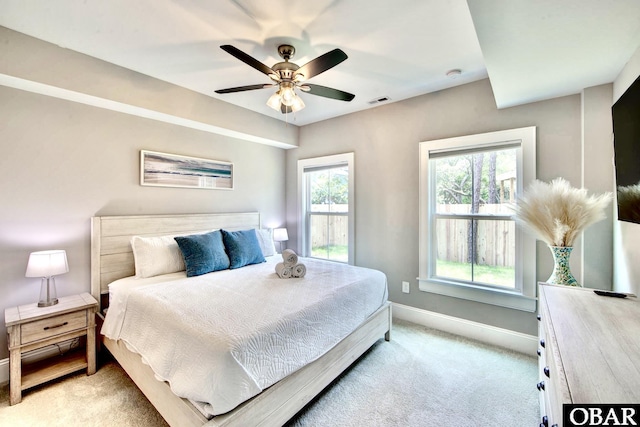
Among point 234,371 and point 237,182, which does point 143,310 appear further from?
point 237,182

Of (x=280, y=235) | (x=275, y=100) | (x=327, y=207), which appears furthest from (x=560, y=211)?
(x=280, y=235)

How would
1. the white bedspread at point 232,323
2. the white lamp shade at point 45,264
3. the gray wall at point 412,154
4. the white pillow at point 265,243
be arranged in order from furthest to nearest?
the white pillow at point 265,243 → the gray wall at point 412,154 → the white lamp shade at point 45,264 → the white bedspread at point 232,323

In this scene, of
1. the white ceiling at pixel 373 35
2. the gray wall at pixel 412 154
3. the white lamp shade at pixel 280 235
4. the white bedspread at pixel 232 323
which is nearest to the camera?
the white bedspread at pixel 232 323

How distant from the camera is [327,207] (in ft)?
13.5

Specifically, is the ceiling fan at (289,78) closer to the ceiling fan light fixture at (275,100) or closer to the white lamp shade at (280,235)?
the ceiling fan light fixture at (275,100)

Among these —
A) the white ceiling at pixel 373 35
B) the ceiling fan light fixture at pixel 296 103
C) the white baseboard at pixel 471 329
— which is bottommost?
the white baseboard at pixel 471 329

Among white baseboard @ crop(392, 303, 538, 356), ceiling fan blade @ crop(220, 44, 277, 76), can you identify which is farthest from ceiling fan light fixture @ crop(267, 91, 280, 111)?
white baseboard @ crop(392, 303, 538, 356)

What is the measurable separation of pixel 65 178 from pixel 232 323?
2.19m

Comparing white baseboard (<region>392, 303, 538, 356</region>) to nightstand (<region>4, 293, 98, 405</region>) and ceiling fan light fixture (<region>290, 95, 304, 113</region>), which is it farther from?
nightstand (<region>4, 293, 98, 405</region>)

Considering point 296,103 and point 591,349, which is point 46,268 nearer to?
point 296,103

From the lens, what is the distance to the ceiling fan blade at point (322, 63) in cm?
168

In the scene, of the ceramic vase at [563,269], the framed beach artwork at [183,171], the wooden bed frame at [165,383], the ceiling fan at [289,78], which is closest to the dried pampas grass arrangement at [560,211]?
the ceramic vase at [563,269]

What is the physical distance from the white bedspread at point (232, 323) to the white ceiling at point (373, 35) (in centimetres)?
192

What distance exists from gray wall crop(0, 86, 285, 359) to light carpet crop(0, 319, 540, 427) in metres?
0.76
